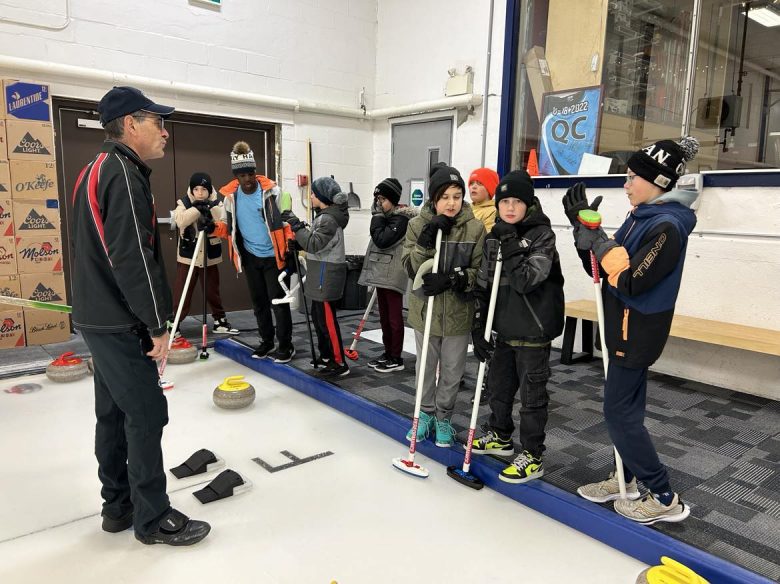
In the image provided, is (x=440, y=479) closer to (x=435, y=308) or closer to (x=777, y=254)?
(x=435, y=308)

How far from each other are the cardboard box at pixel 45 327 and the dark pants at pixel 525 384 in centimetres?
410

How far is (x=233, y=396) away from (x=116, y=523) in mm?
1342

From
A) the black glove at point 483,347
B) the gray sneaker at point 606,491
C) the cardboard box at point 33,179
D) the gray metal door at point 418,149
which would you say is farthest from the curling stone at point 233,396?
the gray metal door at point 418,149

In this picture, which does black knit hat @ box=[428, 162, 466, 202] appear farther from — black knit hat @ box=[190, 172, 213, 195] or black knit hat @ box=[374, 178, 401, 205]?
black knit hat @ box=[190, 172, 213, 195]

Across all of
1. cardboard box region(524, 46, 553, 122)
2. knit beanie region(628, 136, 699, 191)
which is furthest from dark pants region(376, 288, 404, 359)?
cardboard box region(524, 46, 553, 122)

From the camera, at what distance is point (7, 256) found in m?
4.70

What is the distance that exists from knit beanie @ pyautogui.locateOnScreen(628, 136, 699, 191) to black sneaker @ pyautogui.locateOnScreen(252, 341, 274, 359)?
3181 millimetres

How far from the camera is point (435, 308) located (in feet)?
9.34

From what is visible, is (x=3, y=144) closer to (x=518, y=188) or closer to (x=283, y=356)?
(x=283, y=356)

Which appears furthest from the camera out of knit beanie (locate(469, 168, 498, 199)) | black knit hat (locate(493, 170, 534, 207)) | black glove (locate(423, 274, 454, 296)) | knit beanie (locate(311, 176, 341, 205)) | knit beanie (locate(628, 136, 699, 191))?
knit beanie (locate(311, 176, 341, 205))

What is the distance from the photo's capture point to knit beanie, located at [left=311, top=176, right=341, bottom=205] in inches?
153

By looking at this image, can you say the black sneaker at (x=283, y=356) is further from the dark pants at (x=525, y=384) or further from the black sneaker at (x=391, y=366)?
the dark pants at (x=525, y=384)

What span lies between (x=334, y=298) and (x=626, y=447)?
223 cm

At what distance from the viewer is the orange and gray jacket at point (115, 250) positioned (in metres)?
1.96
